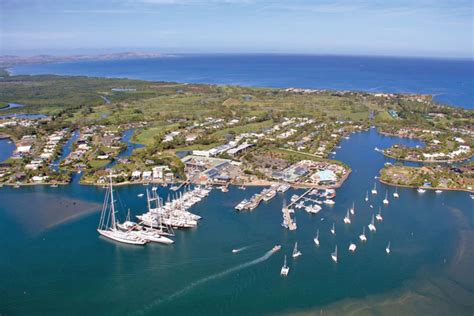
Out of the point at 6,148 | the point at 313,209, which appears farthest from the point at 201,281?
the point at 6,148

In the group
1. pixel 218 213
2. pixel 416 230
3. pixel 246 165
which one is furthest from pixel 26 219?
pixel 416 230

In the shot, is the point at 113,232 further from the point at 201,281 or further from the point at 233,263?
the point at 233,263

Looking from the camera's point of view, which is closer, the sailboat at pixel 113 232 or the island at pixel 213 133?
the sailboat at pixel 113 232

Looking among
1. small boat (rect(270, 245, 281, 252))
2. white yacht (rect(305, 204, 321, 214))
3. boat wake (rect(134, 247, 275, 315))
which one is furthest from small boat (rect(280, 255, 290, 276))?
white yacht (rect(305, 204, 321, 214))

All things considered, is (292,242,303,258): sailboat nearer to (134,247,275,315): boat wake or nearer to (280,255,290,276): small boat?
(134,247,275,315): boat wake

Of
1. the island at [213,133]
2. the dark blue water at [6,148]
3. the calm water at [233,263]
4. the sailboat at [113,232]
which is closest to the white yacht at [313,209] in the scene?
the calm water at [233,263]

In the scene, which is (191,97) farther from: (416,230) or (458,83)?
(458,83)

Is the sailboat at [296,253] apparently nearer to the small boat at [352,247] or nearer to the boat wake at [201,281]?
the boat wake at [201,281]
